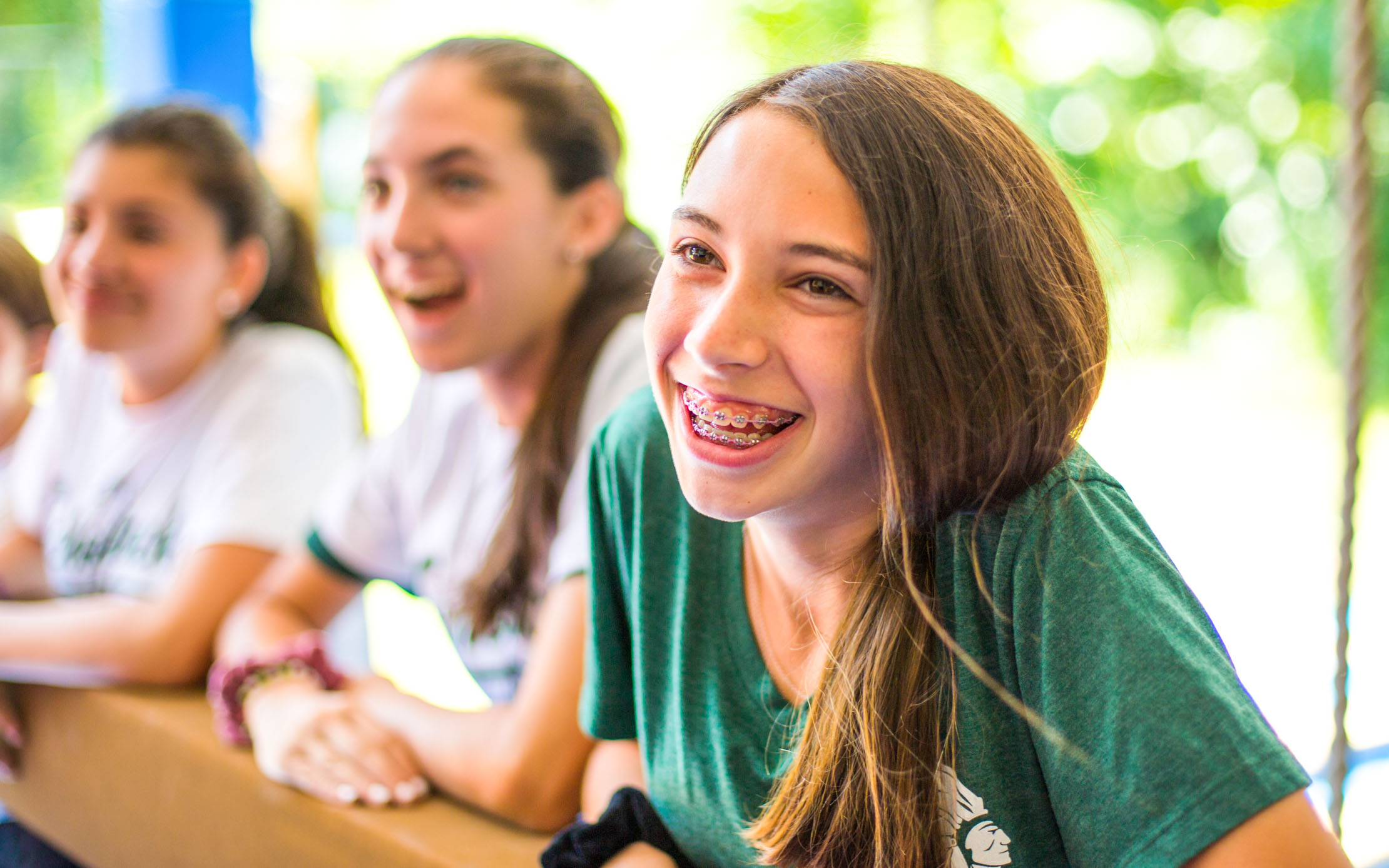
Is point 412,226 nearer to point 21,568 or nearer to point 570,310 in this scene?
point 570,310

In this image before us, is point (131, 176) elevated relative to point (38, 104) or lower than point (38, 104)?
lower

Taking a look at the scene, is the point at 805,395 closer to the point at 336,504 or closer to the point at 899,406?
the point at 899,406

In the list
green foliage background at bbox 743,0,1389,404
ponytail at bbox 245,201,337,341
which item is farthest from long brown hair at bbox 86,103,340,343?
green foliage background at bbox 743,0,1389,404

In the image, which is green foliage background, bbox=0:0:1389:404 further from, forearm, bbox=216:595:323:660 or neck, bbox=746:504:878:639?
neck, bbox=746:504:878:639

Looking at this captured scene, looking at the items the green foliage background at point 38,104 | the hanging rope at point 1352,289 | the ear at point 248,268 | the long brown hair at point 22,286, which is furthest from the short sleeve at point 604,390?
the green foliage background at point 38,104

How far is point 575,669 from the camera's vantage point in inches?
39.5

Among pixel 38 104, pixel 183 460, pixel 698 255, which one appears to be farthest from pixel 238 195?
pixel 38 104

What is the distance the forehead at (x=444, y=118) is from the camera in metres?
1.16

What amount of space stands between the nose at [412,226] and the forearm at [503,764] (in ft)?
1.50

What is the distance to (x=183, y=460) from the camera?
1517 mm

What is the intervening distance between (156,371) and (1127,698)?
4.46ft

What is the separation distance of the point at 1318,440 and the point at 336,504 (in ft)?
17.7

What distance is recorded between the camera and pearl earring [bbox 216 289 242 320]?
5.23ft

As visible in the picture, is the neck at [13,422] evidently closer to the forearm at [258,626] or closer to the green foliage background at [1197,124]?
the forearm at [258,626]
